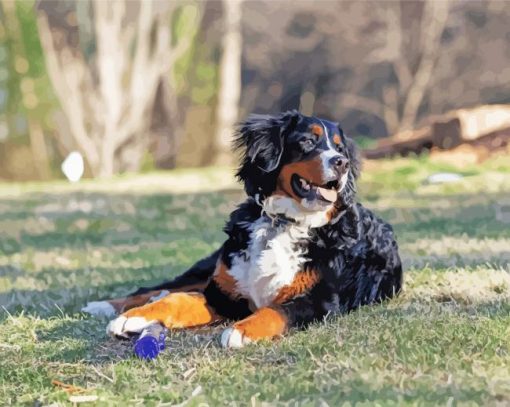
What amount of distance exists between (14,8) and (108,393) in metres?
18.2

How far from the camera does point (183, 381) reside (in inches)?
147

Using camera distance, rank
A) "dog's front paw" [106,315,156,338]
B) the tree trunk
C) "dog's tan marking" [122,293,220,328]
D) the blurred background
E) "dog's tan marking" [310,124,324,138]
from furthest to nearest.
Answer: the blurred background
the tree trunk
"dog's tan marking" [310,124,324,138]
"dog's tan marking" [122,293,220,328]
"dog's front paw" [106,315,156,338]

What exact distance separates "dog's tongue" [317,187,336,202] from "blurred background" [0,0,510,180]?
12.8 m

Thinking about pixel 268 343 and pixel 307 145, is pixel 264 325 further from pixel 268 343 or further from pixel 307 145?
pixel 307 145

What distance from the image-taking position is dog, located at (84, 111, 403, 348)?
4.61 m

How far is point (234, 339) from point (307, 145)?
46.2 inches

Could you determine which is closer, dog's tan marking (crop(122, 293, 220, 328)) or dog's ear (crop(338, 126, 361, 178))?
dog's tan marking (crop(122, 293, 220, 328))

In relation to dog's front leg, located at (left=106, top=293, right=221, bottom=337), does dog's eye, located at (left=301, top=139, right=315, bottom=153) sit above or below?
above

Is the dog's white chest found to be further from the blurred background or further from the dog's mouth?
the blurred background

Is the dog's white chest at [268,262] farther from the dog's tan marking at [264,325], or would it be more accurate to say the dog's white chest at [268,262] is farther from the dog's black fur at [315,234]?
the dog's tan marking at [264,325]

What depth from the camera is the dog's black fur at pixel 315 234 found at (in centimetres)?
473

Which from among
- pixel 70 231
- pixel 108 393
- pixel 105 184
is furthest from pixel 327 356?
pixel 105 184

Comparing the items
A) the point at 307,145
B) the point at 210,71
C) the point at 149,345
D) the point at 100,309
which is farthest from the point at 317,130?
the point at 210,71

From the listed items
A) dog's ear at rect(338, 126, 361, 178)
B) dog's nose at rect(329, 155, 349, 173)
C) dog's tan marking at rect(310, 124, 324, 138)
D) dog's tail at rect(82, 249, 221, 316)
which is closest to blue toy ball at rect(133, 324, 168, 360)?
dog's tail at rect(82, 249, 221, 316)
